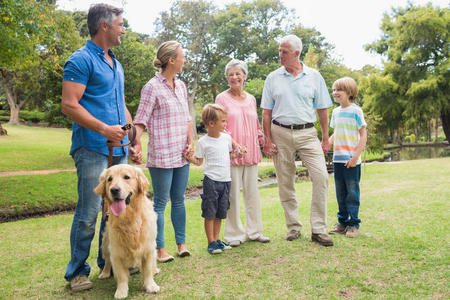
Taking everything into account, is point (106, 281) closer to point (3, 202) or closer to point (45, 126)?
point (3, 202)

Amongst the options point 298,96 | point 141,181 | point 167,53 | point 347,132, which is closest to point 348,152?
point 347,132

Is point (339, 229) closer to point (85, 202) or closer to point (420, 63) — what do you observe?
point (85, 202)

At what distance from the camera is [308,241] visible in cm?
448

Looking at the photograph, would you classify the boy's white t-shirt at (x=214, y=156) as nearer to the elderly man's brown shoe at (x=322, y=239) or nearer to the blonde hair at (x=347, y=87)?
the elderly man's brown shoe at (x=322, y=239)

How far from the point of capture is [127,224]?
3027mm

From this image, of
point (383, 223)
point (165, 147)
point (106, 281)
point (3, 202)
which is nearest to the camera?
point (106, 281)

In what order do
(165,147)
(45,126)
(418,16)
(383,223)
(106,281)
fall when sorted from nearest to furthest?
(106,281) < (165,147) < (383,223) < (418,16) < (45,126)

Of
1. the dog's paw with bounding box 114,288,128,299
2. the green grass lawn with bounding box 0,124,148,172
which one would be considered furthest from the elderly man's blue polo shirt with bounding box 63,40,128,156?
the green grass lawn with bounding box 0,124,148,172

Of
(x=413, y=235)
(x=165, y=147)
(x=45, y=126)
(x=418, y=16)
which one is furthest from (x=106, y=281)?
(x=45, y=126)

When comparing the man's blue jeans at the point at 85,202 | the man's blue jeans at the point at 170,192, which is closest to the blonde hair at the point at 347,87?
the man's blue jeans at the point at 170,192

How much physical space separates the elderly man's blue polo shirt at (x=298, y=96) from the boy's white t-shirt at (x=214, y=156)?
984 millimetres

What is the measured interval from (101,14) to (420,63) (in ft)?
91.1

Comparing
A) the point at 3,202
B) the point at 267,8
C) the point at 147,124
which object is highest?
the point at 267,8

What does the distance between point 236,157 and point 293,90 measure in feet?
3.83
